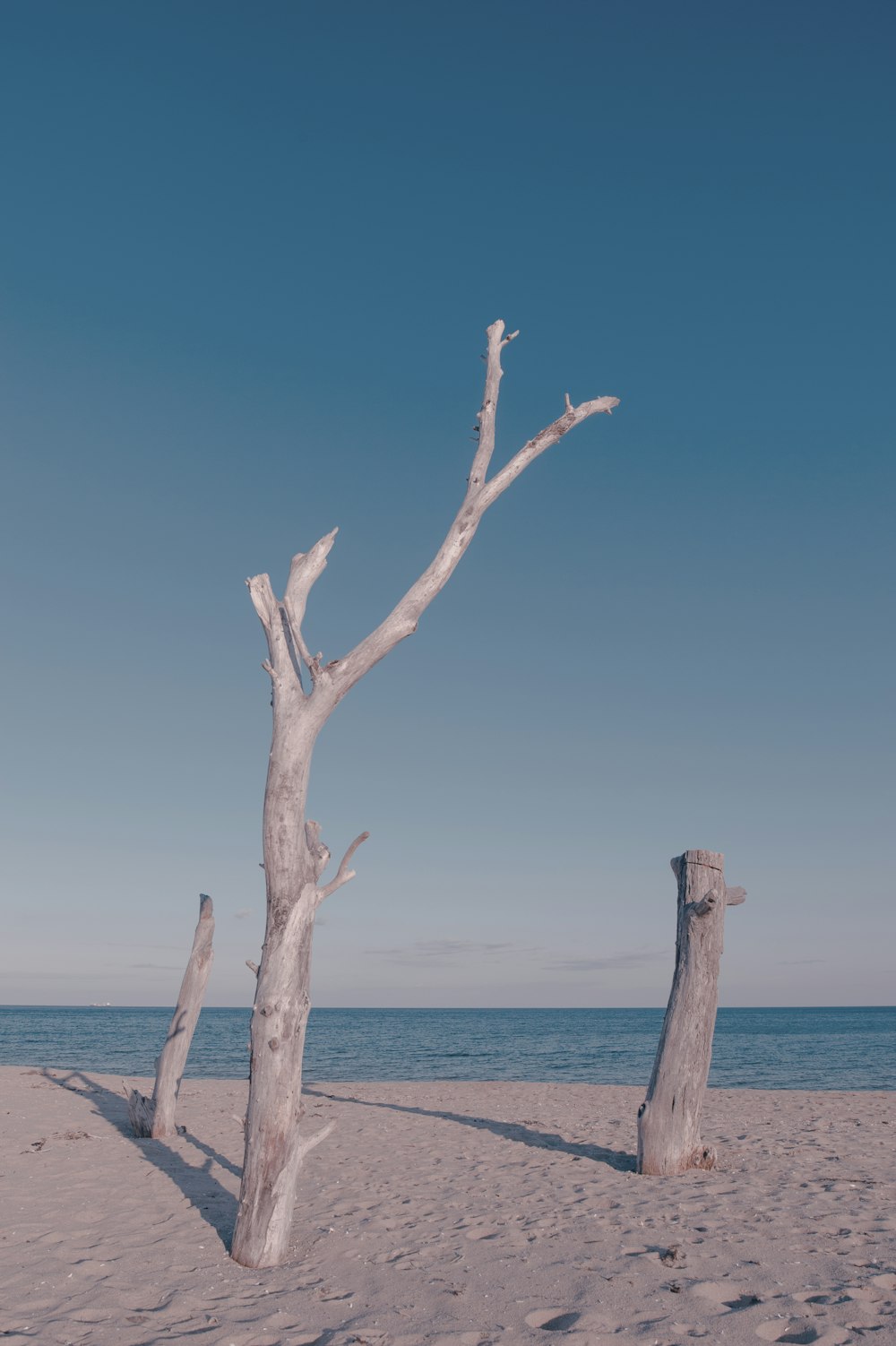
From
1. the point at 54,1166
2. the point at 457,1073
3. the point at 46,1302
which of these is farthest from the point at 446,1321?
the point at 457,1073

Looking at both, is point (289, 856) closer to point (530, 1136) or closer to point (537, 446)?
point (537, 446)

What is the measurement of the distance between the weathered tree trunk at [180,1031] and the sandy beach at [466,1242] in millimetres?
345

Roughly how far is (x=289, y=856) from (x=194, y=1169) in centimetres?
554

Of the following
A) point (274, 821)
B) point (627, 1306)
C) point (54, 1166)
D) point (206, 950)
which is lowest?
point (54, 1166)

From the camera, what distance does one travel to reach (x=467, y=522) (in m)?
6.88

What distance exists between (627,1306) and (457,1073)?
1071 inches

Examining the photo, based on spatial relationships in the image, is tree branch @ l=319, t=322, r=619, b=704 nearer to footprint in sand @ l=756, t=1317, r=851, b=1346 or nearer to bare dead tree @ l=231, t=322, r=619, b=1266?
bare dead tree @ l=231, t=322, r=619, b=1266

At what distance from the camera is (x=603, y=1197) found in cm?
759

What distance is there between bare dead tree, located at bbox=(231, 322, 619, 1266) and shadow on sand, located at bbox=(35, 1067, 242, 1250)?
1028 millimetres

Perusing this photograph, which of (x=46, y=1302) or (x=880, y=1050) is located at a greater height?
(x=46, y=1302)

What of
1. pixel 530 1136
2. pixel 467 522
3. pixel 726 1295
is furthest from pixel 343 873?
pixel 530 1136

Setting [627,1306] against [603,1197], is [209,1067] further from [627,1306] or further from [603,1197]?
[627,1306]

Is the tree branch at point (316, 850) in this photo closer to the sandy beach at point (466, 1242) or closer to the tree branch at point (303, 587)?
the tree branch at point (303, 587)

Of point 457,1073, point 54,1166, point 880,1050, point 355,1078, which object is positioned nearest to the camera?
point 54,1166
